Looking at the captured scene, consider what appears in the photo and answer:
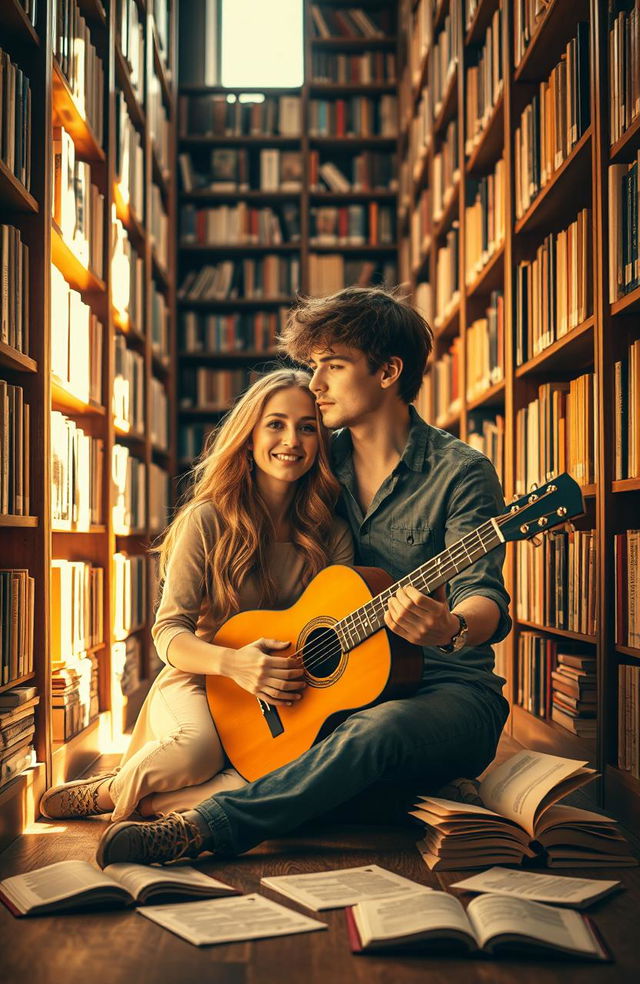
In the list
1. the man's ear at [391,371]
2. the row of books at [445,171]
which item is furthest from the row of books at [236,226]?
the man's ear at [391,371]

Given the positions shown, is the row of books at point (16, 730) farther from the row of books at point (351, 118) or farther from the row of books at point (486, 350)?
the row of books at point (351, 118)

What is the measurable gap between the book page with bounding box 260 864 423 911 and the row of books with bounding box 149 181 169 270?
3277 millimetres

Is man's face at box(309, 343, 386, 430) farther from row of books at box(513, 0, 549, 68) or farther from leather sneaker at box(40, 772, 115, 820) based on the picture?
row of books at box(513, 0, 549, 68)

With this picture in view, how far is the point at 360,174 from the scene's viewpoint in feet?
17.9

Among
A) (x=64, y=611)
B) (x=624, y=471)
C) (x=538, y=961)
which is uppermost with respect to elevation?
(x=624, y=471)

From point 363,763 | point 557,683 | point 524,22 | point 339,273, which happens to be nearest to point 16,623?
point 363,763

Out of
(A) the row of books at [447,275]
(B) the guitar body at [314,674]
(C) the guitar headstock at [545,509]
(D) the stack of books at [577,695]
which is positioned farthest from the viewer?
(A) the row of books at [447,275]

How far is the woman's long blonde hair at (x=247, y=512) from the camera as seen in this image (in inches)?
86.0

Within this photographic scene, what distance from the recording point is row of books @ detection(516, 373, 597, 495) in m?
2.37

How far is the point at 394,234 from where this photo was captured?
5.48 meters

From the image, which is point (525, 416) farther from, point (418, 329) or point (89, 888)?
point (89, 888)

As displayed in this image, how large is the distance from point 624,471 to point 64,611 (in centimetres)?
145

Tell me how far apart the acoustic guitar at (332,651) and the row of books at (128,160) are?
1.95 meters

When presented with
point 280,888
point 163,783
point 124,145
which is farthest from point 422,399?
point 280,888
